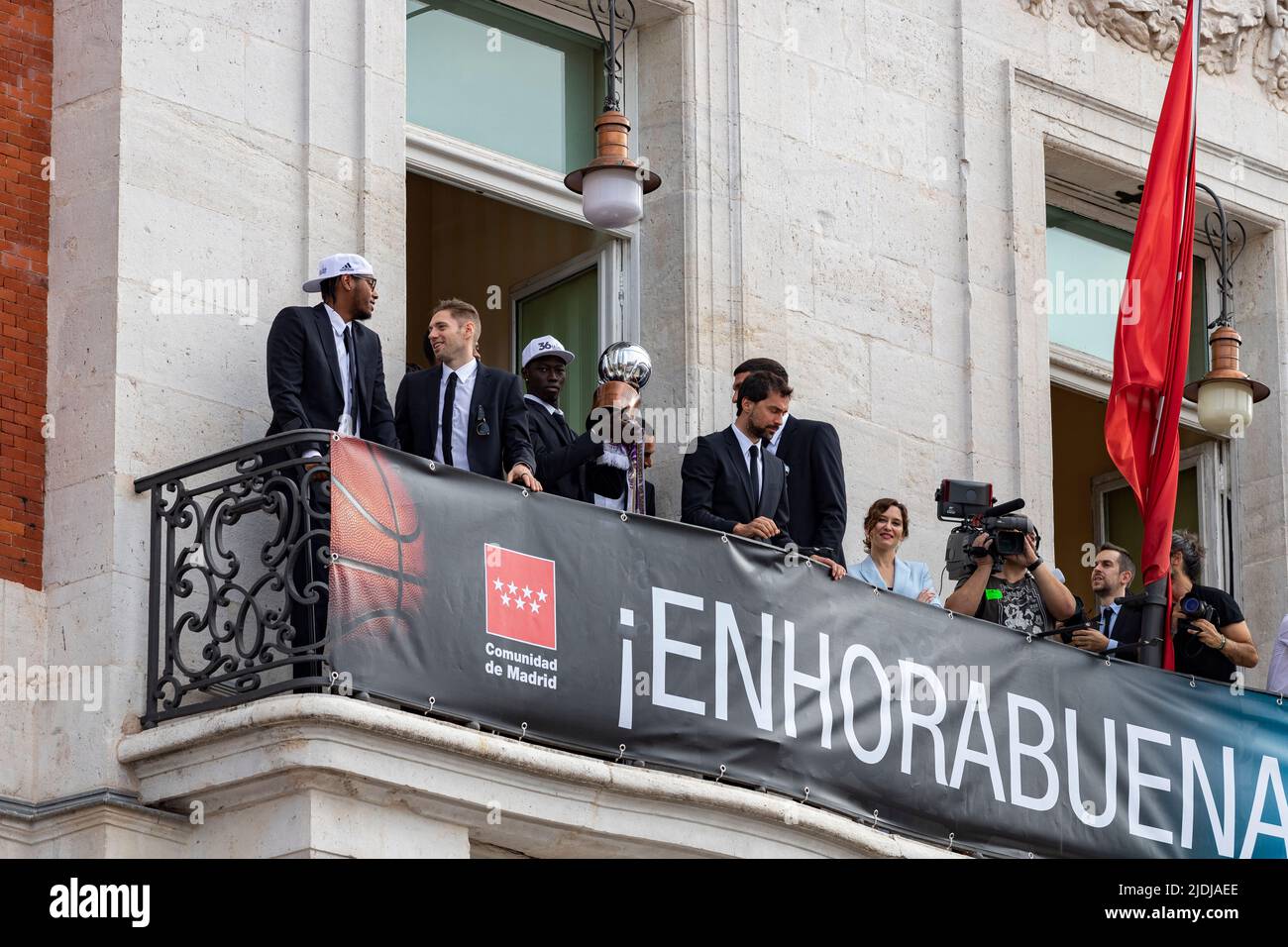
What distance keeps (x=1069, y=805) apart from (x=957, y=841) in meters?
0.72

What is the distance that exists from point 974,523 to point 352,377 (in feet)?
9.68

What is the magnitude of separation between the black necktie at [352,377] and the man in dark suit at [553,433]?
91 cm

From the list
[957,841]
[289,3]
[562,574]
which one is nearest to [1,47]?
[289,3]

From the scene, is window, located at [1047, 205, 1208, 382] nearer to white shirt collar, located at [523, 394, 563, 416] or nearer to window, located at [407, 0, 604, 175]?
window, located at [407, 0, 604, 175]

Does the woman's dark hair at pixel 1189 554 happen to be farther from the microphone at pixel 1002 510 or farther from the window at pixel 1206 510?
the window at pixel 1206 510

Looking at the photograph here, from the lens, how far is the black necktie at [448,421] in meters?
12.0

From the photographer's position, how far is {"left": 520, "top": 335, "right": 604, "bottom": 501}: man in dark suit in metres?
12.2

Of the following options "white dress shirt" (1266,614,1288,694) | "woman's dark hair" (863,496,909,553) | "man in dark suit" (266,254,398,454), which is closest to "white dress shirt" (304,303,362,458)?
"man in dark suit" (266,254,398,454)

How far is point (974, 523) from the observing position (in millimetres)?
12906

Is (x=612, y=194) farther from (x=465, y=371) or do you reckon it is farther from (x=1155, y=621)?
(x=1155, y=621)

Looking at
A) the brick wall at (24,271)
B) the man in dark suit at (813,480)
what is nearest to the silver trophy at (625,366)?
the man in dark suit at (813,480)

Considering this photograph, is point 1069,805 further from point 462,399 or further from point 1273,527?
point 1273,527

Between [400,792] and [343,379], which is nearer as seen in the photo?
[400,792]

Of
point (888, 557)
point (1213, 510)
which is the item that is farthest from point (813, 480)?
point (1213, 510)
